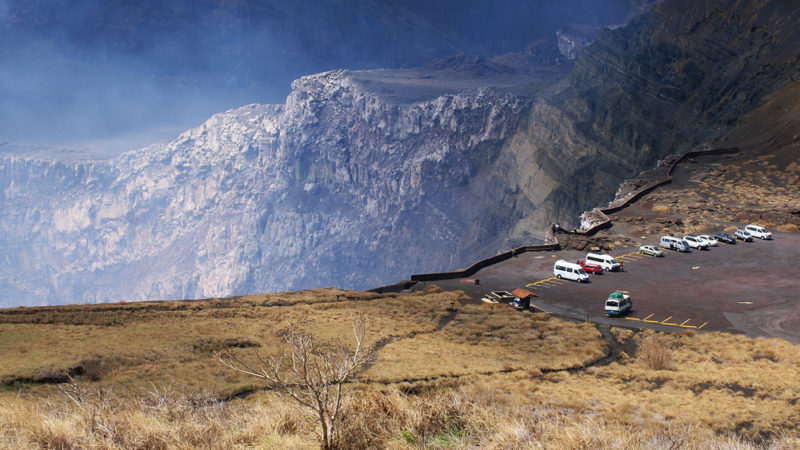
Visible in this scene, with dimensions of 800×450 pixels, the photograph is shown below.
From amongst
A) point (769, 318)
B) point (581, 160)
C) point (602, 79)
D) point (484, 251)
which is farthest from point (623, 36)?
point (769, 318)

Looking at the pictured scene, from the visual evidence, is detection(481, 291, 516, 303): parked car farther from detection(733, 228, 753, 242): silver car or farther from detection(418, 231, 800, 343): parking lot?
detection(733, 228, 753, 242): silver car

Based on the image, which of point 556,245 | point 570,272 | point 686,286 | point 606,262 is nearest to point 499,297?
point 570,272

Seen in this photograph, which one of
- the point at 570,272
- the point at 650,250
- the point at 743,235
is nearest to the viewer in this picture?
the point at 570,272

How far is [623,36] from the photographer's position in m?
142

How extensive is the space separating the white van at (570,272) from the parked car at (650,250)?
9050mm

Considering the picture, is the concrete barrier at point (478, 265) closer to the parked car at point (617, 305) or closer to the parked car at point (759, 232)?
the parked car at point (617, 305)

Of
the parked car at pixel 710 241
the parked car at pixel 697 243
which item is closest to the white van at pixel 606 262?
the parked car at pixel 697 243

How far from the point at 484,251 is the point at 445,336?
156 m

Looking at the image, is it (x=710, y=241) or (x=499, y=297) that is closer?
(x=499, y=297)

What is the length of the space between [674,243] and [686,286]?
10941mm

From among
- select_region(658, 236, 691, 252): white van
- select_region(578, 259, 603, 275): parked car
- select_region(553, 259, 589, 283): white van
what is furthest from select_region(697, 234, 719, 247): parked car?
select_region(553, 259, 589, 283): white van

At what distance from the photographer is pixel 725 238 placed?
4472cm

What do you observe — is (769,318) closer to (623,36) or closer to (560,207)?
(560,207)

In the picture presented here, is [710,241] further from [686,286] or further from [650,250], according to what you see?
[686,286]
